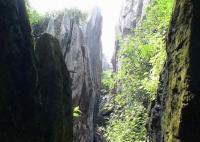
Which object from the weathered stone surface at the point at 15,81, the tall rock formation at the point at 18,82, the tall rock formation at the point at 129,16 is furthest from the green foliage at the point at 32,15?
the weathered stone surface at the point at 15,81

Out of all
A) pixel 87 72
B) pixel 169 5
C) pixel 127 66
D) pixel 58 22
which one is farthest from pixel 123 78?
pixel 169 5

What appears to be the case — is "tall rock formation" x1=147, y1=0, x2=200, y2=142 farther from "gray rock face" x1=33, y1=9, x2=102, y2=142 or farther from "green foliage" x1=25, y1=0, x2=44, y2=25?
"gray rock face" x1=33, y1=9, x2=102, y2=142

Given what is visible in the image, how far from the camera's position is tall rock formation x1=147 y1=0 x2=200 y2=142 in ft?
20.5

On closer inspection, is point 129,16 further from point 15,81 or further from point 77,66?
point 15,81

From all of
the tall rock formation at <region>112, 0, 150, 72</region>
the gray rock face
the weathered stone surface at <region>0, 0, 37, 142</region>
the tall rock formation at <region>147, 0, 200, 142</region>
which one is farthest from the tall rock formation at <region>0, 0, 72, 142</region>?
the tall rock formation at <region>112, 0, 150, 72</region>

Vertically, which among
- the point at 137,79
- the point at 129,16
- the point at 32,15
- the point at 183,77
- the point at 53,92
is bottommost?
the point at 137,79

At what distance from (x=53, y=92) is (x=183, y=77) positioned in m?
3.58

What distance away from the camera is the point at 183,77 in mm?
6516

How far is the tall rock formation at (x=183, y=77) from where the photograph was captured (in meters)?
6.26

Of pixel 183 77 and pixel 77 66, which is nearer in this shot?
pixel 183 77

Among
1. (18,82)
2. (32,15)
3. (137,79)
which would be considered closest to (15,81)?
(18,82)

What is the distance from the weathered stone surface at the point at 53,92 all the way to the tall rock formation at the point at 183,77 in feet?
7.15

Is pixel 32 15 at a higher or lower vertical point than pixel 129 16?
lower

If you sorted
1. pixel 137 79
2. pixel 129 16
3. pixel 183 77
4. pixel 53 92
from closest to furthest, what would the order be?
1. pixel 183 77
2. pixel 53 92
3. pixel 137 79
4. pixel 129 16
